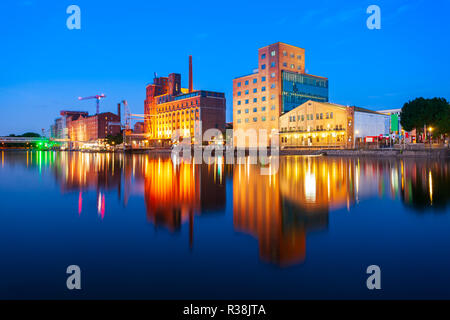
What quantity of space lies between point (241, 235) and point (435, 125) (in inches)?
2960

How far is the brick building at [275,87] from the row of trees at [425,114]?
1277 inches

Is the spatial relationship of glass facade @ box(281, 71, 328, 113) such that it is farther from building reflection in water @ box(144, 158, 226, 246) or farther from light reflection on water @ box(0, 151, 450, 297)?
building reflection in water @ box(144, 158, 226, 246)

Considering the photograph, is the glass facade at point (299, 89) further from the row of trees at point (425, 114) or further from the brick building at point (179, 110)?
the brick building at point (179, 110)

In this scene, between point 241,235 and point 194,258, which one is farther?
point 241,235

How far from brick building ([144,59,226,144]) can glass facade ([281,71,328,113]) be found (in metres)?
49.3

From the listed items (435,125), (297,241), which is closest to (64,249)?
(297,241)

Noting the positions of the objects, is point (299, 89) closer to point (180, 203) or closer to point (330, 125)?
point (330, 125)

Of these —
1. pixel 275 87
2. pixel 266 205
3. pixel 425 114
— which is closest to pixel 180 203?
pixel 266 205

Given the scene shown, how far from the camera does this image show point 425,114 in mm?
68875

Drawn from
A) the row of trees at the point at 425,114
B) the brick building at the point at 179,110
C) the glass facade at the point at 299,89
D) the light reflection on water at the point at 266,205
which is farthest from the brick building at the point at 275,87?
the light reflection on water at the point at 266,205

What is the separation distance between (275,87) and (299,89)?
8603 mm
